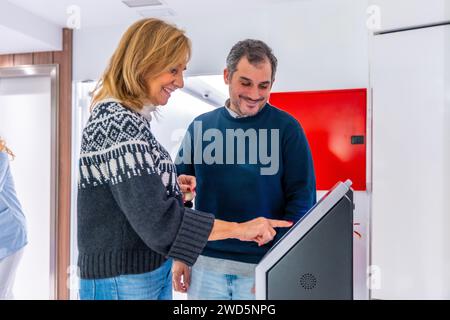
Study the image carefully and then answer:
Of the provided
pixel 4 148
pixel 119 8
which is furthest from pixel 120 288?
pixel 4 148

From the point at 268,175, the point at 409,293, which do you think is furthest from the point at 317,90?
the point at 409,293

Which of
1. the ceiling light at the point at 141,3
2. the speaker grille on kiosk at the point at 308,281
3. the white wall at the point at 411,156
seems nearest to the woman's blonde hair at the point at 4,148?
the ceiling light at the point at 141,3

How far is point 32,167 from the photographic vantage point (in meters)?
2.14

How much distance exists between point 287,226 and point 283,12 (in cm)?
87

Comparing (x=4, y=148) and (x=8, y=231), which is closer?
(x=8, y=231)

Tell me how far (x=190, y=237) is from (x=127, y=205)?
14cm

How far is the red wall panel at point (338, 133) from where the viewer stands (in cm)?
169

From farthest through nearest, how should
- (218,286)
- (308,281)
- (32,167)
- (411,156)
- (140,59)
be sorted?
1. (32,167)
2. (218,286)
3. (411,156)
4. (140,59)
5. (308,281)

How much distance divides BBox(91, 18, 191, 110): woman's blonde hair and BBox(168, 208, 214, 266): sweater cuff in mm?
252

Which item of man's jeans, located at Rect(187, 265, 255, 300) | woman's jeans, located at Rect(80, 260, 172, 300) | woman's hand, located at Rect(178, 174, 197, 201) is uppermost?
woman's hand, located at Rect(178, 174, 197, 201)

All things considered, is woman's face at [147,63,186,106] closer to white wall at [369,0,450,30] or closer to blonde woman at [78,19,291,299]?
blonde woman at [78,19,291,299]

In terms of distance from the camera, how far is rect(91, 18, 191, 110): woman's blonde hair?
35.9 inches

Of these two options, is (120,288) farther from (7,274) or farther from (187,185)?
(7,274)

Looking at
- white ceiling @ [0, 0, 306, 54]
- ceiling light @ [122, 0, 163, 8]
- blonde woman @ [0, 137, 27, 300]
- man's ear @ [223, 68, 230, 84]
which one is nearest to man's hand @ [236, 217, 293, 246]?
man's ear @ [223, 68, 230, 84]
